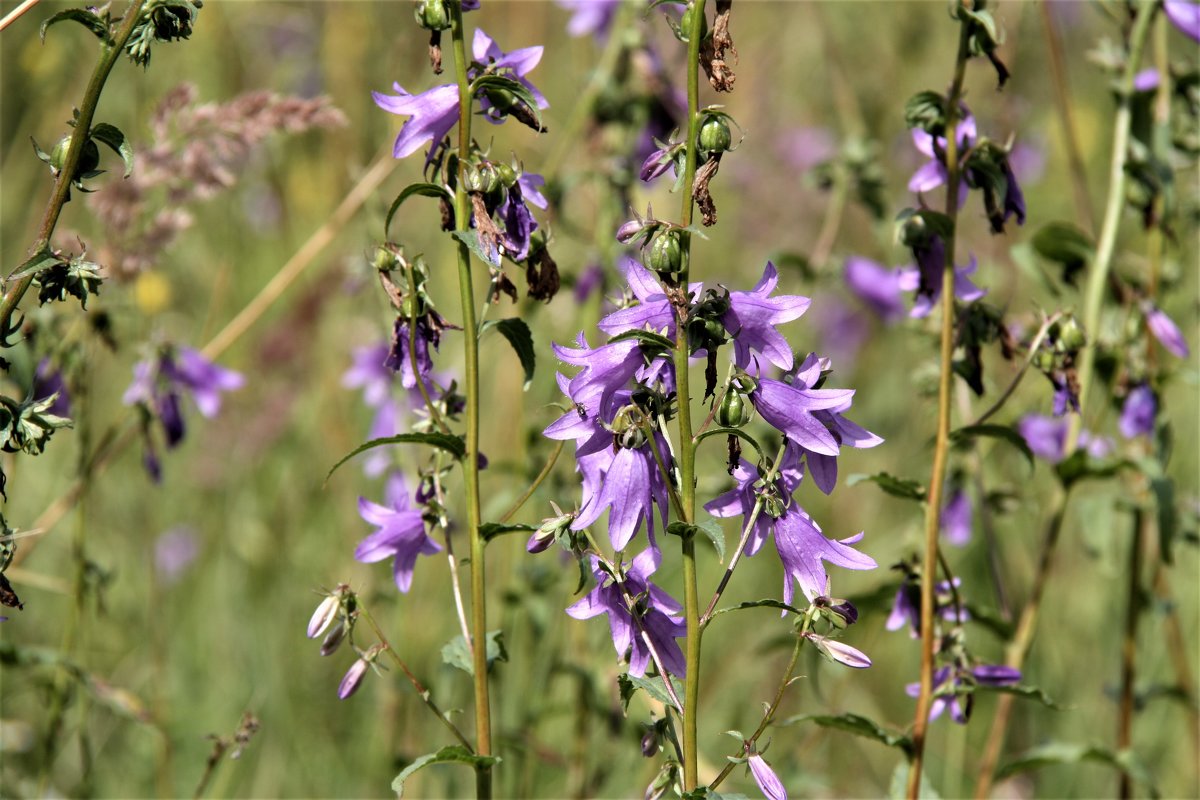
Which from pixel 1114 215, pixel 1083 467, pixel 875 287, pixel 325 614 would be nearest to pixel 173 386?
pixel 325 614

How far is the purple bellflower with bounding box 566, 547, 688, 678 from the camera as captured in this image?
4.83 feet

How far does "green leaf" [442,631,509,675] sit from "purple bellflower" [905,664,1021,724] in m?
0.69

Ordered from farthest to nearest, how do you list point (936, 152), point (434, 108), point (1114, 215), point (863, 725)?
point (1114, 215)
point (936, 152)
point (863, 725)
point (434, 108)

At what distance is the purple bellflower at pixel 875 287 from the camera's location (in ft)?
12.4

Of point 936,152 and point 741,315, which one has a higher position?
point 936,152

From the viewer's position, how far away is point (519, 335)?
1.62m

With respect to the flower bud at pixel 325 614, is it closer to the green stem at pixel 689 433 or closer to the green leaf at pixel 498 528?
the green leaf at pixel 498 528

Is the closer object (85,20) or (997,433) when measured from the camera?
(85,20)

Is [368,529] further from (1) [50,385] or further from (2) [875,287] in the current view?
(2) [875,287]

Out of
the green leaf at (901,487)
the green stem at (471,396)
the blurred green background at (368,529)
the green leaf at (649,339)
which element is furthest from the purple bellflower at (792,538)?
the blurred green background at (368,529)

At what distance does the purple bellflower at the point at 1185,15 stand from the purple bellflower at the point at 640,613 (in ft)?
6.04

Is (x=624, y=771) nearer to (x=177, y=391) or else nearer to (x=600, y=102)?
(x=177, y=391)

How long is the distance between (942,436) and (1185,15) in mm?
1257

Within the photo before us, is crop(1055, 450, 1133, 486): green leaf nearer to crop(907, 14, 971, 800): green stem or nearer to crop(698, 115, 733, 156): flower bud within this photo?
crop(907, 14, 971, 800): green stem
